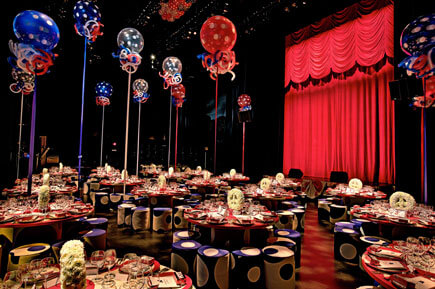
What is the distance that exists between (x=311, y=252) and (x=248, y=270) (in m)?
1.99

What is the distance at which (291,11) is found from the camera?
8.06 meters

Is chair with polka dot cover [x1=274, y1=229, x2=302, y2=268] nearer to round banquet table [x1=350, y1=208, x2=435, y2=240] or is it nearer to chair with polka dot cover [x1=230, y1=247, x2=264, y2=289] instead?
chair with polka dot cover [x1=230, y1=247, x2=264, y2=289]

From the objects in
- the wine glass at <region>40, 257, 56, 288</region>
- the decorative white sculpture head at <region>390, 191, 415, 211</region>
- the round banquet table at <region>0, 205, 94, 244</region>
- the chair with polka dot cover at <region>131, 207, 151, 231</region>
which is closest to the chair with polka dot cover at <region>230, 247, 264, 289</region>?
the wine glass at <region>40, 257, 56, 288</region>

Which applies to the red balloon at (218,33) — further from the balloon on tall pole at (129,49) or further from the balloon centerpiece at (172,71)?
the balloon centerpiece at (172,71)

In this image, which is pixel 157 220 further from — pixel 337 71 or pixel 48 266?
pixel 337 71

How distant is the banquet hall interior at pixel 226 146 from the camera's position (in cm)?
286

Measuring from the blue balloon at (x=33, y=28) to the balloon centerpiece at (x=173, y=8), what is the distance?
4.56m

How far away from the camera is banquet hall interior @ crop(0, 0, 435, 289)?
286 cm

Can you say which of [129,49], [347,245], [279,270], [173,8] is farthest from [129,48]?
[347,245]

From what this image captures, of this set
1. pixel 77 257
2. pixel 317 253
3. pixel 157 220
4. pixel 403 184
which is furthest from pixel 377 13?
pixel 77 257

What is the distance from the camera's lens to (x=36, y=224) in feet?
9.89

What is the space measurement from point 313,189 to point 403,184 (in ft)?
9.24

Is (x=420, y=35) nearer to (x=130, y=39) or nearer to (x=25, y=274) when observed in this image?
(x=130, y=39)

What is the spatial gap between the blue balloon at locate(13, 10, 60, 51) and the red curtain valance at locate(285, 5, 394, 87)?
7.61 meters
